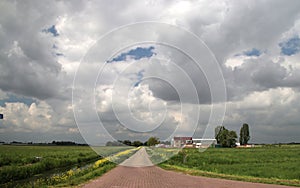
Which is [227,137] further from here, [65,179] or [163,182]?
[163,182]

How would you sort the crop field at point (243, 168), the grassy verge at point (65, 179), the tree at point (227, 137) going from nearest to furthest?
the grassy verge at point (65, 179) < the crop field at point (243, 168) < the tree at point (227, 137)

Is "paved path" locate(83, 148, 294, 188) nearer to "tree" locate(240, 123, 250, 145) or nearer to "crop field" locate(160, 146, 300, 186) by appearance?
"crop field" locate(160, 146, 300, 186)

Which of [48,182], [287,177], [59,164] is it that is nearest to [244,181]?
[287,177]

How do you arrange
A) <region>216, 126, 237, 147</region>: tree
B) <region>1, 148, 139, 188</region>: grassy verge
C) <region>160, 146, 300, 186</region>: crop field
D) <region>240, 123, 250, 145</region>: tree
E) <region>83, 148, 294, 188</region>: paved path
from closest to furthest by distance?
1. <region>83, 148, 294, 188</region>: paved path
2. <region>1, 148, 139, 188</region>: grassy verge
3. <region>160, 146, 300, 186</region>: crop field
4. <region>216, 126, 237, 147</region>: tree
5. <region>240, 123, 250, 145</region>: tree

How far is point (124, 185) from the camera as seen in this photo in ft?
54.3

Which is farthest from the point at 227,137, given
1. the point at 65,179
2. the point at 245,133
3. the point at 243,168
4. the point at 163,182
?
the point at 163,182

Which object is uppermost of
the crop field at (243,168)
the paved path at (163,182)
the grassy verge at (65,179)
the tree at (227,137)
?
the tree at (227,137)

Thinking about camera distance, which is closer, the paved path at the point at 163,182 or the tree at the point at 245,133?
the paved path at the point at 163,182

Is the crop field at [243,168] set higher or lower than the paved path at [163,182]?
higher

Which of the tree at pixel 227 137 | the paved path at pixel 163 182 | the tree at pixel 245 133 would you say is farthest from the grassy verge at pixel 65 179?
the tree at pixel 245 133

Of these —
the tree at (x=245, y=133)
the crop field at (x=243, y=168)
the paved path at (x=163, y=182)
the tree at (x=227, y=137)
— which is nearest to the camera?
the paved path at (x=163, y=182)

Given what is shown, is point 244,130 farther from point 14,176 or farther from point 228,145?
point 14,176

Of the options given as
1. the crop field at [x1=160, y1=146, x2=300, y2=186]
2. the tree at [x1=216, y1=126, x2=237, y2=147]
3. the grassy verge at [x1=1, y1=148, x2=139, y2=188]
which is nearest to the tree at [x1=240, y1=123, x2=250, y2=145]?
the tree at [x1=216, y1=126, x2=237, y2=147]

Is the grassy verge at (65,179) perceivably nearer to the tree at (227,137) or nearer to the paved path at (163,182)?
the paved path at (163,182)
